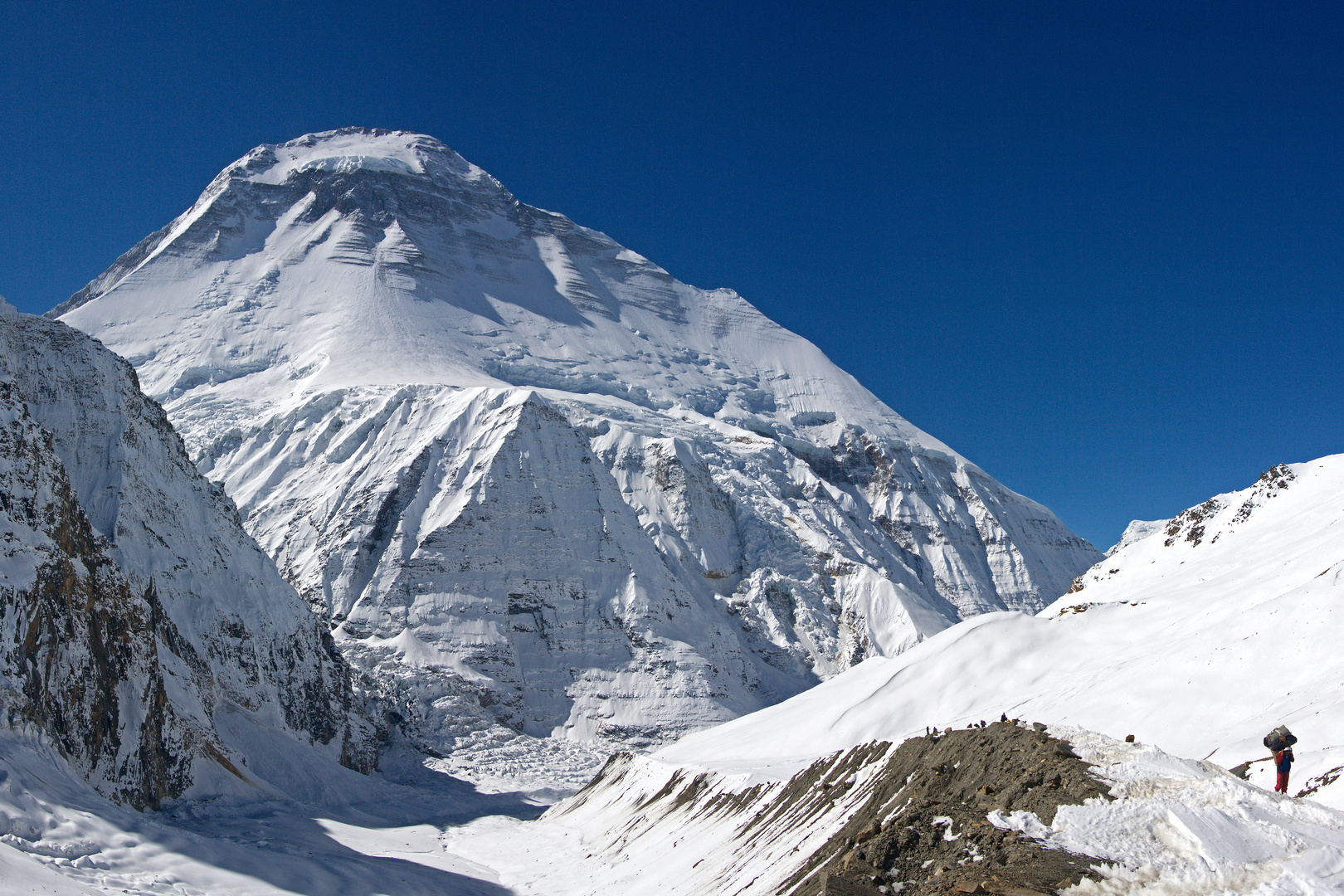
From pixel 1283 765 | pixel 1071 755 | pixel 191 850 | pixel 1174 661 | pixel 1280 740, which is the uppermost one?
pixel 1174 661

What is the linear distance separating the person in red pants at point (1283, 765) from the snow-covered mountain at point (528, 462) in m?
65.6

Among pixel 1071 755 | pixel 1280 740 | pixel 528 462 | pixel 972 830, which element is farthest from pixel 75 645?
pixel 528 462

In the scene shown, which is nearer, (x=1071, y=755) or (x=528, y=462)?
(x=1071, y=755)

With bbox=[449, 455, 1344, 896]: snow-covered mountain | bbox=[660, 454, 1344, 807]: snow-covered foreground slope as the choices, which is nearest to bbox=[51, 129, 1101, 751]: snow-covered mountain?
bbox=[449, 455, 1344, 896]: snow-covered mountain

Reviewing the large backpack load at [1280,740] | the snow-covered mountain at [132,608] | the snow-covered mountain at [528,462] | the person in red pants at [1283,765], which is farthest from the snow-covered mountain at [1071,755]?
the snow-covered mountain at [528,462]

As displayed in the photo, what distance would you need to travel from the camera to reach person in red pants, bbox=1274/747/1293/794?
46.8ft

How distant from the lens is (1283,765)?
14328mm

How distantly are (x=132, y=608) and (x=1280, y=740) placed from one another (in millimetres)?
38927

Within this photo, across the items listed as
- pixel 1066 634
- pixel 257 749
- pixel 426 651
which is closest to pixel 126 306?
pixel 426 651

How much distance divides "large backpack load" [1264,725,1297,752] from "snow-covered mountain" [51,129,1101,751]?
65592 mm

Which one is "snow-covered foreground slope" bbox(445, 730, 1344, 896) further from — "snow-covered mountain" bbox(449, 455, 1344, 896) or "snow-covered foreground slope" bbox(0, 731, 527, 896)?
"snow-covered foreground slope" bbox(0, 731, 527, 896)

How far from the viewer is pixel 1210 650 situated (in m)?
21.9

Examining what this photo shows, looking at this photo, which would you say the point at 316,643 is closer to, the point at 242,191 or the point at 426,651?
the point at 426,651

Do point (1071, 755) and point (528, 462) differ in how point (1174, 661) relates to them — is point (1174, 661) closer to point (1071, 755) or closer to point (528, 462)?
point (1071, 755)
